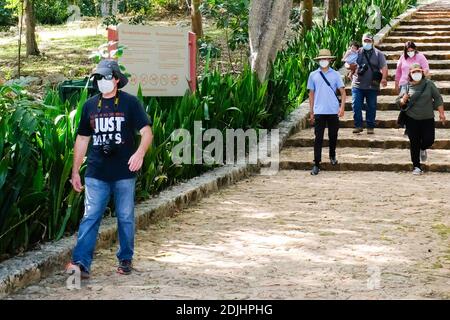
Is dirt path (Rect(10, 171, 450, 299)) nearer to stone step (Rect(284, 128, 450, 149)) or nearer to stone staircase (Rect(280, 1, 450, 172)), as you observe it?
stone staircase (Rect(280, 1, 450, 172))

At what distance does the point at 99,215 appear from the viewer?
5.38m

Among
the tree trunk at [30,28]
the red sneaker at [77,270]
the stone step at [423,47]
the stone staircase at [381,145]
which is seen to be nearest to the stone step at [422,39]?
the stone step at [423,47]

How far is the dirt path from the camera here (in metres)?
5.16

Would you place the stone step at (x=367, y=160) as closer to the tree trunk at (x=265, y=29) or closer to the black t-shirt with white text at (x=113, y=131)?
the tree trunk at (x=265, y=29)

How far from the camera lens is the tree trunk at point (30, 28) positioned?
2322cm

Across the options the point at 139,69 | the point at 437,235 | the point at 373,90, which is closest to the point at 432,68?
the point at 373,90

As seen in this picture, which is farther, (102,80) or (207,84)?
(207,84)

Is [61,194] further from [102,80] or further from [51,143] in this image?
[102,80]

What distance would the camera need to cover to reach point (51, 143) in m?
6.10

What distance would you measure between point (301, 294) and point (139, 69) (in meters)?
4.81

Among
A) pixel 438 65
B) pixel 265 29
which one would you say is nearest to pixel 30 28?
pixel 438 65

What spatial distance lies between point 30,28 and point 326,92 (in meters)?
15.1

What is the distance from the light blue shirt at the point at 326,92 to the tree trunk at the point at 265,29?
223 cm

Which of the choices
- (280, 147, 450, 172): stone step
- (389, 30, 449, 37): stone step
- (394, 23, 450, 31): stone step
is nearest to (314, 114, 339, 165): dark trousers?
(280, 147, 450, 172): stone step
